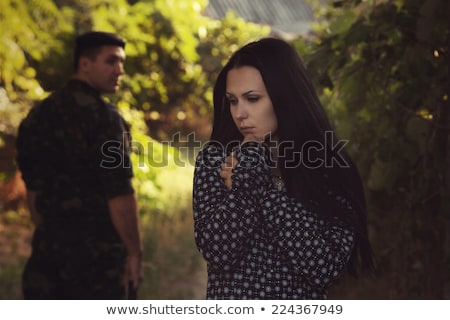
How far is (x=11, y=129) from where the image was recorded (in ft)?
21.0

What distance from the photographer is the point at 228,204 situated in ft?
6.76

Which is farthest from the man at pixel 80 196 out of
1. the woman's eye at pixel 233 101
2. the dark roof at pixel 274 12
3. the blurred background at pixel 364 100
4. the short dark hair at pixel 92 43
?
the dark roof at pixel 274 12

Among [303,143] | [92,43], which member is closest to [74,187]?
[92,43]

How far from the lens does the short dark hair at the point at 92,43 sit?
13.3ft

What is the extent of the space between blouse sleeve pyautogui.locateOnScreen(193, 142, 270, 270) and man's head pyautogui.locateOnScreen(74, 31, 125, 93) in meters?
2.03

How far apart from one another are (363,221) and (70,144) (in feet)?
6.68

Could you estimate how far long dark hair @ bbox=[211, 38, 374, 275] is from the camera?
213 centimetres

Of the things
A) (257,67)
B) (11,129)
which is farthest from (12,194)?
(257,67)

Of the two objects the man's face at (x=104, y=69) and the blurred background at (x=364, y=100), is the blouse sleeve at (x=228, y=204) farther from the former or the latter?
the man's face at (x=104, y=69)

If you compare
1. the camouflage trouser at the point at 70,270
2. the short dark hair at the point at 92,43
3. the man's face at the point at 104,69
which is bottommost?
the camouflage trouser at the point at 70,270

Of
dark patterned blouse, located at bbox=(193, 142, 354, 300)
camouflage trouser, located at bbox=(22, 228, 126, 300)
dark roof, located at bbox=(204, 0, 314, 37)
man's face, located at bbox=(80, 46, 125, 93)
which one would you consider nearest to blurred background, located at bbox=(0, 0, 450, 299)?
man's face, located at bbox=(80, 46, 125, 93)

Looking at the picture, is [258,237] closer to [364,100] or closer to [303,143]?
[303,143]

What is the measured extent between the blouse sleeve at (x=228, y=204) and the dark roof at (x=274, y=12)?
18304 millimetres

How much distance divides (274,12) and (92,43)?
2018 cm
